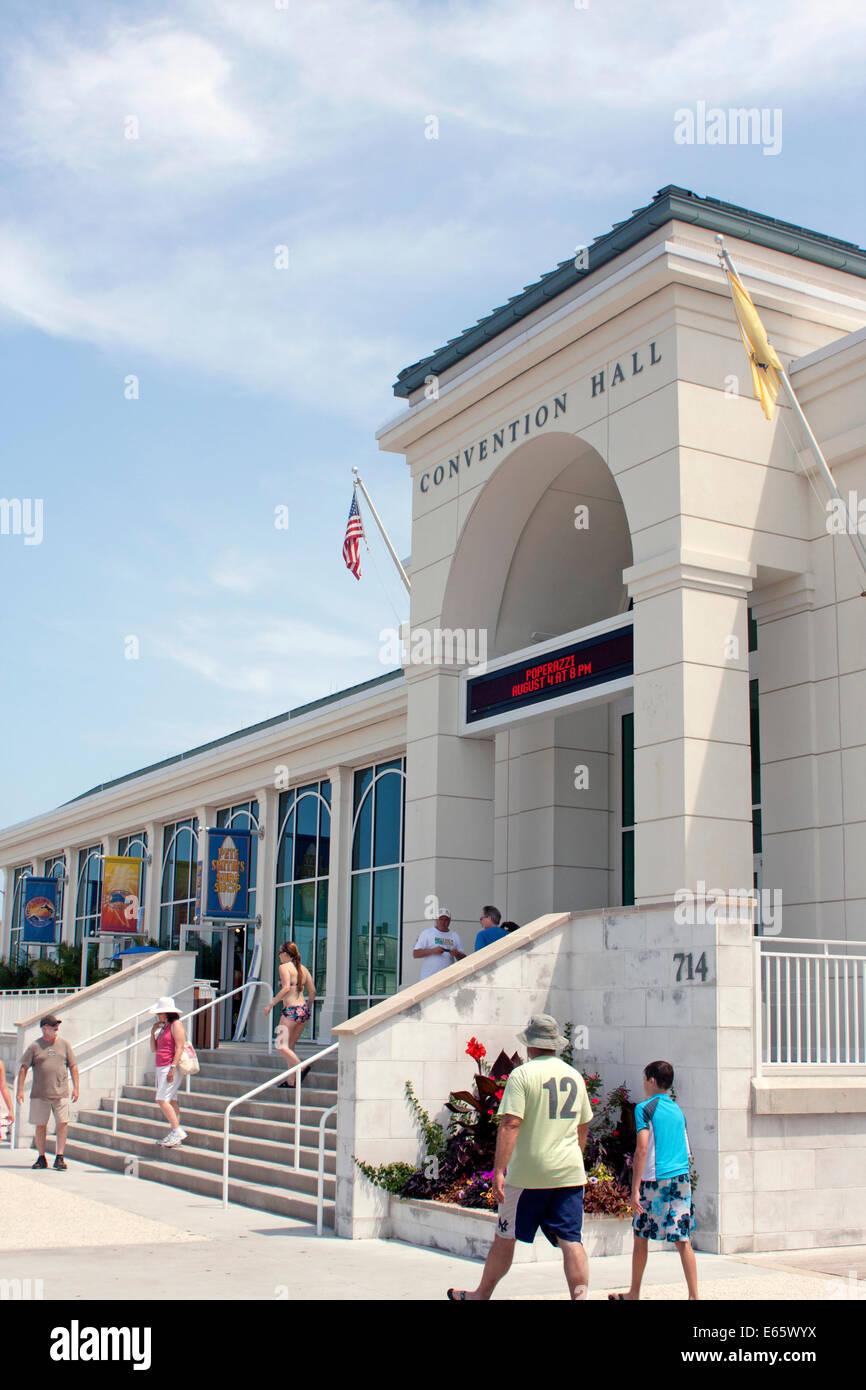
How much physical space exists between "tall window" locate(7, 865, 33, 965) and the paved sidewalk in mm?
27259

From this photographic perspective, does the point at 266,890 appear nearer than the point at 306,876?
No

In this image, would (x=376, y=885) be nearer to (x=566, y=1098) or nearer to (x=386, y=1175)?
(x=386, y=1175)

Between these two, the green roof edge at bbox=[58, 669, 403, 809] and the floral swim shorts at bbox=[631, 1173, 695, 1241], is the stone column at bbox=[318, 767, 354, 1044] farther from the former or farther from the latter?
the floral swim shorts at bbox=[631, 1173, 695, 1241]

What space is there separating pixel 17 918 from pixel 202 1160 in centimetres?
3010

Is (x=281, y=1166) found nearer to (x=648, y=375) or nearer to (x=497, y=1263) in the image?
(x=497, y=1263)

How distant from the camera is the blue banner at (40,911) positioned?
3575 cm

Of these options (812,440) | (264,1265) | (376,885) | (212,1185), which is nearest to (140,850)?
(376,885)

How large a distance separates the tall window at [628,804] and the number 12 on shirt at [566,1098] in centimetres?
1020

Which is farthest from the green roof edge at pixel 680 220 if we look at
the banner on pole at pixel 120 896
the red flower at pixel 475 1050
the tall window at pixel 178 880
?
the tall window at pixel 178 880

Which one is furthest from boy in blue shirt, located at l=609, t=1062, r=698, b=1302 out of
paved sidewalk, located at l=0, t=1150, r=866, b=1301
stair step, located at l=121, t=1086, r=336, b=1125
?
stair step, located at l=121, t=1086, r=336, b=1125

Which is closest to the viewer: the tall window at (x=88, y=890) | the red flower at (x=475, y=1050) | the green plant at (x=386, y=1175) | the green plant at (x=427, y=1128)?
the green plant at (x=386, y=1175)

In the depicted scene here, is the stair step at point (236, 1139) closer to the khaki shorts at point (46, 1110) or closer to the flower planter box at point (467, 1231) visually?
the khaki shorts at point (46, 1110)

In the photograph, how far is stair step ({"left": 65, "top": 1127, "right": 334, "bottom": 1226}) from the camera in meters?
12.3

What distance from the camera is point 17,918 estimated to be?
42875mm
